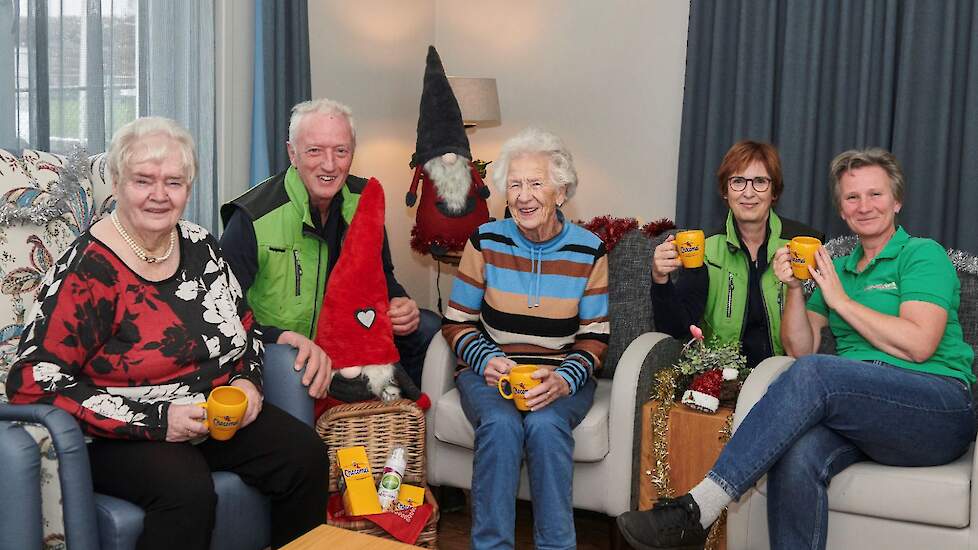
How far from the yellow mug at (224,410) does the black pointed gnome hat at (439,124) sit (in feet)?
6.38

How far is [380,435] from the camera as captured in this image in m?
2.42

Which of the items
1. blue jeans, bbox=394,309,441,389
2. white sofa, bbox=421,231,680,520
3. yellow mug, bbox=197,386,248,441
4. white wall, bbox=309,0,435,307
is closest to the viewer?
yellow mug, bbox=197,386,248,441

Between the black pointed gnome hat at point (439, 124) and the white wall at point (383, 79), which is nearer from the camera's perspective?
the black pointed gnome hat at point (439, 124)

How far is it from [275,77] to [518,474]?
1.80 metres

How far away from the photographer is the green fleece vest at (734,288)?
2.64m

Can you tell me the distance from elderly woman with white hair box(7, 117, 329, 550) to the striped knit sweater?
0.65 metres

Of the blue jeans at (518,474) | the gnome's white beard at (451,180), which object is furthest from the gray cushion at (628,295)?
the gnome's white beard at (451,180)

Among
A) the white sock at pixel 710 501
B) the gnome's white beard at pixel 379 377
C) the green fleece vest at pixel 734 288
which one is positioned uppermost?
the green fleece vest at pixel 734 288

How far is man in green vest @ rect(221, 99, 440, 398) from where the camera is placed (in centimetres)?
252

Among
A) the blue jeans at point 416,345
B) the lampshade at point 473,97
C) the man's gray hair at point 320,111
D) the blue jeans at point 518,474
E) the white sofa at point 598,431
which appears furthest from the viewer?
the lampshade at point 473,97

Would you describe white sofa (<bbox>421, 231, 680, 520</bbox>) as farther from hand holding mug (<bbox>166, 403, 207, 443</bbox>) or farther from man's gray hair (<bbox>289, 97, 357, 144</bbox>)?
hand holding mug (<bbox>166, 403, 207, 443</bbox>)

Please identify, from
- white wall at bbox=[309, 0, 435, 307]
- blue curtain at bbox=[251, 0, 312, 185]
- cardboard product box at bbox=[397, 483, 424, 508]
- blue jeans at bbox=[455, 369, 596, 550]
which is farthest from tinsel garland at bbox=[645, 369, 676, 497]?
white wall at bbox=[309, 0, 435, 307]

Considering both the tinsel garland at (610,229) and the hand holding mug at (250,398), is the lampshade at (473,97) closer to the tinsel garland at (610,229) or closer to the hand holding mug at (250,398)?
the tinsel garland at (610,229)

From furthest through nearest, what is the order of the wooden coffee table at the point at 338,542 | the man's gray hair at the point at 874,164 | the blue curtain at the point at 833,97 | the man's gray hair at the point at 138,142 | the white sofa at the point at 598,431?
the blue curtain at the point at 833,97 → the white sofa at the point at 598,431 → the man's gray hair at the point at 874,164 → the man's gray hair at the point at 138,142 → the wooden coffee table at the point at 338,542
